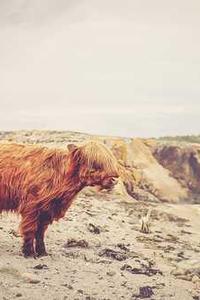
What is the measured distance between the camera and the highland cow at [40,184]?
1034 cm

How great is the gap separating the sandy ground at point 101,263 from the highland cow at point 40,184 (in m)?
0.56

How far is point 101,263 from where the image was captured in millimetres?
11062

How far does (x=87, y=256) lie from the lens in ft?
37.5

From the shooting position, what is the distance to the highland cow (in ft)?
33.9

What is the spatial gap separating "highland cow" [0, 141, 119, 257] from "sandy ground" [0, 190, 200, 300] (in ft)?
1.83

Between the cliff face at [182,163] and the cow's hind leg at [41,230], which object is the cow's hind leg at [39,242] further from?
the cliff face at [182,163]

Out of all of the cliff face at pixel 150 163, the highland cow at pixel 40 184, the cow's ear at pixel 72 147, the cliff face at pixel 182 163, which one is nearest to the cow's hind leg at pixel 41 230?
the highland cow at pixel 40 184

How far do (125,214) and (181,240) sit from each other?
3368 mm

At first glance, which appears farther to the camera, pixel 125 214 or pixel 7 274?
pixel 125 214

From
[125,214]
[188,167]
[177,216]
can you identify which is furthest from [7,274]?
[188,167]

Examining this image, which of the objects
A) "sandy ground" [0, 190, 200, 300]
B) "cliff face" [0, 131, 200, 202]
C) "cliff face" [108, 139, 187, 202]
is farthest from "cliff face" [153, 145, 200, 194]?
"sandy ground" [0, 190, 200, 300]

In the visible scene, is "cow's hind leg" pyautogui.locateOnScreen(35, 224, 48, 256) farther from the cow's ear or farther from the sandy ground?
the cow's ear

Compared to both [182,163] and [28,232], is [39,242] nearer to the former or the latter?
[28,232]

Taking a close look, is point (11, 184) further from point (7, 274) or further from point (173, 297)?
point (173, 297)
